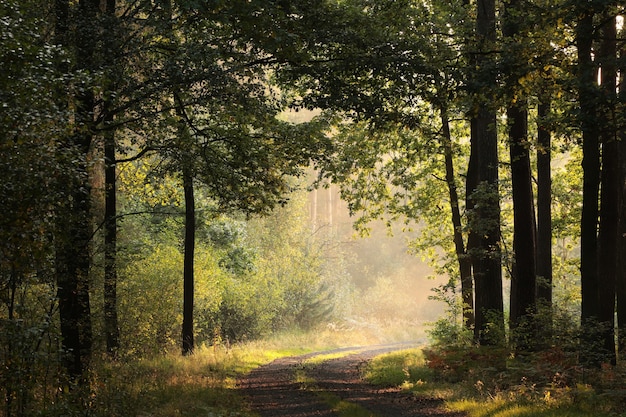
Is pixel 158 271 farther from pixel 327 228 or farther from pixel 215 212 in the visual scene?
pixel 327 228

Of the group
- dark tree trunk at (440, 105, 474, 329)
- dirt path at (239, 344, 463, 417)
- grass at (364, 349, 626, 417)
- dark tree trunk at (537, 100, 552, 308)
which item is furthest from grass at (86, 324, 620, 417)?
dark tree trunk at (537, 100, 552, 308)

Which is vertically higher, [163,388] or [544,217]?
[544,217]

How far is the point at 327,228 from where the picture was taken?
258 feet

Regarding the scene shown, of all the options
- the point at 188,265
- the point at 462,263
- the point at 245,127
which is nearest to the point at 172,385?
the point at 188,265

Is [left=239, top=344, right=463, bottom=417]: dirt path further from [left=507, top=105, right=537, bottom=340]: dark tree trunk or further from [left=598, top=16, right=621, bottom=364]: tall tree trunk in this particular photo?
[left=598, top=16, right=621, bottom=364]: tall tree trunk

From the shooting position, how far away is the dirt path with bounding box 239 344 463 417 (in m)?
12.2

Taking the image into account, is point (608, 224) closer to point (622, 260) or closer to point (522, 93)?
point (522, 93)

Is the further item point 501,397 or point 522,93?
point 522,93

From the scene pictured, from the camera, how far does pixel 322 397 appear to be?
14.1 metres

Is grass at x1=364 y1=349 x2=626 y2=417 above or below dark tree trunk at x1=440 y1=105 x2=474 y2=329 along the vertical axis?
below

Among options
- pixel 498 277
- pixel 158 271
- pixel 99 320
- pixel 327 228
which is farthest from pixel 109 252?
pixel 327 228

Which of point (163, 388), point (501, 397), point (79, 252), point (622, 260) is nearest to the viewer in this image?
point (501, 397)

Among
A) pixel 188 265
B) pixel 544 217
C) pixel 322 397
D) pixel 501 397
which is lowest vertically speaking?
pixel 322 397

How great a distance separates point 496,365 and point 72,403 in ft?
30.4
